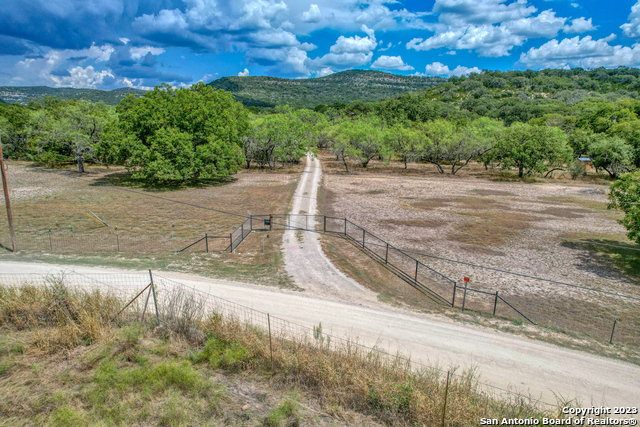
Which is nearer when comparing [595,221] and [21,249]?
[21,249]

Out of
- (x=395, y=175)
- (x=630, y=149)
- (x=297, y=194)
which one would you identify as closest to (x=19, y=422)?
(x=297, y=194)

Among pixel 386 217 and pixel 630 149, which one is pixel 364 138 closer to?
pixel 386 217

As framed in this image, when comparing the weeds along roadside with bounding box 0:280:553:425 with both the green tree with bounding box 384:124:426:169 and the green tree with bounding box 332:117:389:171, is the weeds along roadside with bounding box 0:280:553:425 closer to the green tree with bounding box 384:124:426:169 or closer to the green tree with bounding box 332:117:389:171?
the green tree with bounding box 332:117:389:171

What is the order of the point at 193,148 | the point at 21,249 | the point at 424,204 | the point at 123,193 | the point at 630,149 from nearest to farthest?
the point at 21,249 < the point at 424,204 < the point at 123,193 < the point at 193,148 < the point at 630,149

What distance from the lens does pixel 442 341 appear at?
11211 mm

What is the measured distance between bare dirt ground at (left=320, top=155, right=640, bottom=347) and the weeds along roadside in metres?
7.85

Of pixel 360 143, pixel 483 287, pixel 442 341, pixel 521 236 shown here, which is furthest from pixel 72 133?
pixel 521 236

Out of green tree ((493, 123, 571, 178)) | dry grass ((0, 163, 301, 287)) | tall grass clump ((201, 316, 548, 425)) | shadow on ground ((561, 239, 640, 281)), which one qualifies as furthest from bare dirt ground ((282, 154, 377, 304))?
green tree ((493, 123, 571, 178))

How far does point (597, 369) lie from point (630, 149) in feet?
170

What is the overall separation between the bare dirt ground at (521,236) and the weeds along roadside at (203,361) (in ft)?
25.8

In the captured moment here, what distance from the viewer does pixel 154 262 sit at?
17797 mm

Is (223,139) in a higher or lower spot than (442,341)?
higher

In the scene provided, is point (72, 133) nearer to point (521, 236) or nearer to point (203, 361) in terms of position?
point (203, 361)

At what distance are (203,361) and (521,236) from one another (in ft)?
77.4
